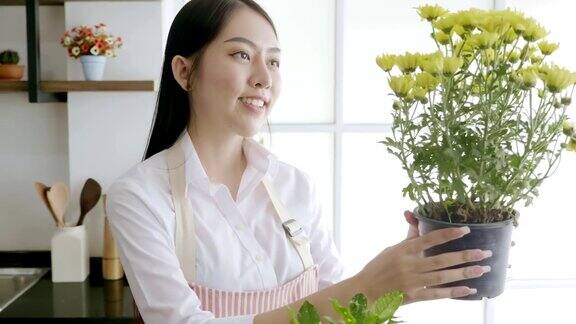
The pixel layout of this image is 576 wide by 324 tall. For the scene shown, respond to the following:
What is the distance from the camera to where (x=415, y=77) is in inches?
27.3

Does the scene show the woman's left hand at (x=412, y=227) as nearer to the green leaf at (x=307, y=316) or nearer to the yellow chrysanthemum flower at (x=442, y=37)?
the yellow chrysanthemum flower at (x=442, y=37)

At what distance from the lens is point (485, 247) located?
0.74 meters

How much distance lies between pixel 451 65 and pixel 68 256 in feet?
4.99

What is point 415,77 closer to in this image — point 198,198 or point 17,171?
point 198,198

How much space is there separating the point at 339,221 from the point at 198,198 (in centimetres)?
108

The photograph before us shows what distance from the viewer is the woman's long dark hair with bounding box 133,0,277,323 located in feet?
3.51

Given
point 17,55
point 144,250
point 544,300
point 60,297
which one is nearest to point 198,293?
point 144,250

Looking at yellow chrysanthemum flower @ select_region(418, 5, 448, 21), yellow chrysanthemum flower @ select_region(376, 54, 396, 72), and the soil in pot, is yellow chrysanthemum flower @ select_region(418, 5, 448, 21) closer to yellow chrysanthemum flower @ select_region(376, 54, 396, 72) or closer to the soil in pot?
yellow chrysanthemum flower @ select_region(376, 54, 396, 72)

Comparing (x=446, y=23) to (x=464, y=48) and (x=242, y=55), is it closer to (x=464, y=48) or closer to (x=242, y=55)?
(x=464, y=48)

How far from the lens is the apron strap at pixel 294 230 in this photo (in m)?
1.17

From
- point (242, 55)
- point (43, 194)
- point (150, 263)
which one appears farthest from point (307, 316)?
point (43, 194)

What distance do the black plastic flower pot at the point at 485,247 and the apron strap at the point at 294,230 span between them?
0.43 meters

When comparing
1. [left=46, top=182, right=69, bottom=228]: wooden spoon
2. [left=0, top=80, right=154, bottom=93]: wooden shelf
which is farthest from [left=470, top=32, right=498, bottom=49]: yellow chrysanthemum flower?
[left=46, top=182, right=69, bottom=228]: wooden spoon

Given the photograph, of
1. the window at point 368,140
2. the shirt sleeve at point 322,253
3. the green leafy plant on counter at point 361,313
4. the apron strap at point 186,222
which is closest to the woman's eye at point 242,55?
the apron strap at point 186,222
